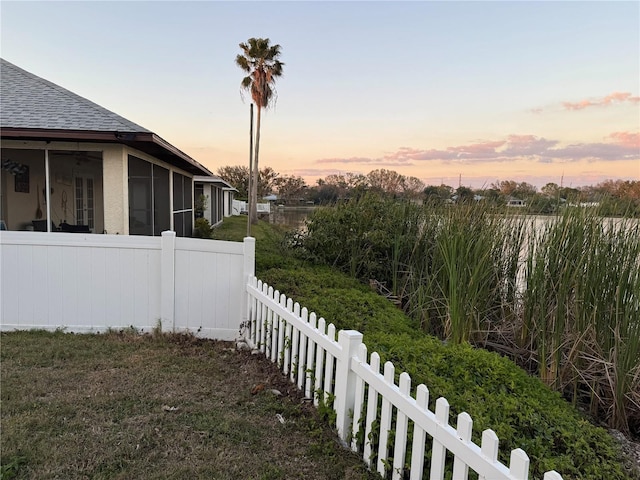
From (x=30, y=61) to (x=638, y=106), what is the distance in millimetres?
13315

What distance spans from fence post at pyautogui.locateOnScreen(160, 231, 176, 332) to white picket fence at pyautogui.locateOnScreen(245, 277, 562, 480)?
1131mm

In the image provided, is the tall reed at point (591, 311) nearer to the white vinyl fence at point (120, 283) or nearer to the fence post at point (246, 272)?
the fence post at point (246, 272)

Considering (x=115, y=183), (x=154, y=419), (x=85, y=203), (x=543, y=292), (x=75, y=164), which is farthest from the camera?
(x=85, y=203)

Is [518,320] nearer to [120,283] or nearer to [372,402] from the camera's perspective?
[372,402]

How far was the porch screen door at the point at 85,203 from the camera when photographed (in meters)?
10.0

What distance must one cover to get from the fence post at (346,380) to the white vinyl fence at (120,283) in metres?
2.13

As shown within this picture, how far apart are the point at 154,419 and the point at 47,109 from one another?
6.26 m

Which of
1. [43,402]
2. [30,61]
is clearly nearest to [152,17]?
[30,61]

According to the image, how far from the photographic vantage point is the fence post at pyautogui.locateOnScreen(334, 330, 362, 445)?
7.86ft

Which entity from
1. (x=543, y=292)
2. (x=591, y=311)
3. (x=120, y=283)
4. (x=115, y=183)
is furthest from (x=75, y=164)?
(x=591, y=311)

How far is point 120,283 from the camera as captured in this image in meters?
4.49

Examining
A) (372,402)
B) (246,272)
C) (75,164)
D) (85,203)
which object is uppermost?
(75,164)

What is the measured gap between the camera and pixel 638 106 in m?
5.68

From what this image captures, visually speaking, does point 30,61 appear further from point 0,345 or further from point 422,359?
point 422,359
